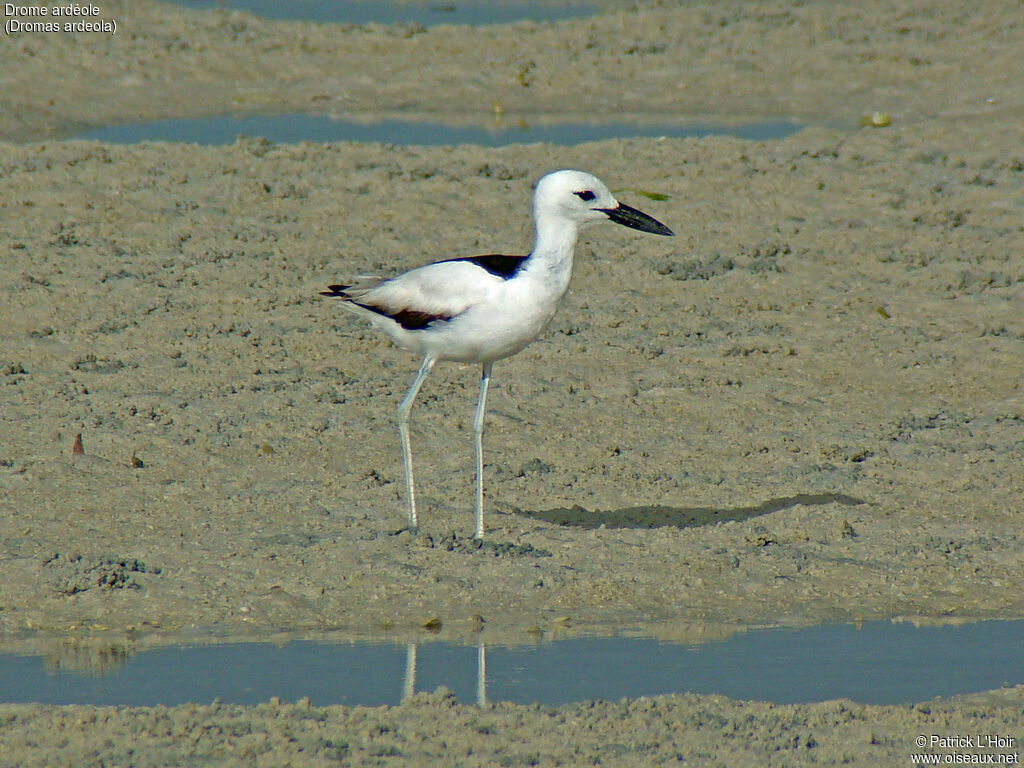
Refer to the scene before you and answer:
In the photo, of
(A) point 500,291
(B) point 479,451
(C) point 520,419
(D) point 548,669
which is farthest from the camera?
(C) point 520,419

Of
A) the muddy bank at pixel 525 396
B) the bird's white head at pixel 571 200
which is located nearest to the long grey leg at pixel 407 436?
the muddy bank at pixel 525 396

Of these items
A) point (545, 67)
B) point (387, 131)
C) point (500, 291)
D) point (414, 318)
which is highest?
point (545, 67)

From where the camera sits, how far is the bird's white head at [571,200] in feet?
18.9

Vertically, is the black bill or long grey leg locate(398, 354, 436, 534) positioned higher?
the black bill

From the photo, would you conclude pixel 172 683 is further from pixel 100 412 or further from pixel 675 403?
pixel 675 403

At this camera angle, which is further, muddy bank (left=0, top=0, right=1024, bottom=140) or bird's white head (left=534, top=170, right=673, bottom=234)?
muddy bank (left=0, top=0, right=1024, bottom=140)

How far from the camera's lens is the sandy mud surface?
4352mm

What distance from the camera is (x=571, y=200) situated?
227 inches

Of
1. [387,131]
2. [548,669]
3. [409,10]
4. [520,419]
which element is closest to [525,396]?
[520,419]

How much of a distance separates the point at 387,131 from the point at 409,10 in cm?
540

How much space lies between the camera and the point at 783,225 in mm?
9320

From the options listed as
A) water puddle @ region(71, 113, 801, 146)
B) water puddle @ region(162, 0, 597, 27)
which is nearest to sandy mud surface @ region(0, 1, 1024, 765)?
water puddle @ region(71, 113, 801, 146)

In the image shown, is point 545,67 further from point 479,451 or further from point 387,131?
point 479,451

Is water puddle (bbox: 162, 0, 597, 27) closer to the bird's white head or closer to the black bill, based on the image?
the black bill
